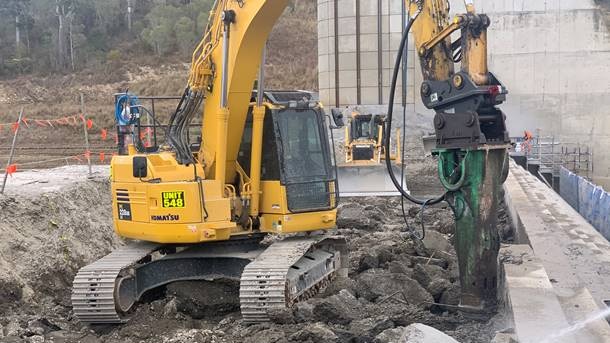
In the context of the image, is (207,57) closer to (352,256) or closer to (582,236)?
(352,256)

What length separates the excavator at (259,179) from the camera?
21.6 feet

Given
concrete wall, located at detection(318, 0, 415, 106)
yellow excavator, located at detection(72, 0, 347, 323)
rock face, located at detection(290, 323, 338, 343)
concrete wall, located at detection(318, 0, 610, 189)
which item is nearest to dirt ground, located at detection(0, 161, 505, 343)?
rock face, located at detection(290, 323, 338, 343)

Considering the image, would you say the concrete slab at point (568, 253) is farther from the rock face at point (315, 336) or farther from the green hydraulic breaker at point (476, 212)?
the rock face at point (315, 336)

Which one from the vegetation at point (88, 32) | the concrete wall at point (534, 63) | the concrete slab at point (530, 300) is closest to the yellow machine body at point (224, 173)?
the concrete slab at point (530, 300)

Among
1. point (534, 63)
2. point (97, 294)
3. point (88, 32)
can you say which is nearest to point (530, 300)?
point (97, 294)

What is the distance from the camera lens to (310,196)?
316 inches

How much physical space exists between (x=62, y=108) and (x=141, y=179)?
41.2m

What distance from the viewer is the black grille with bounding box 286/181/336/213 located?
7930 mm

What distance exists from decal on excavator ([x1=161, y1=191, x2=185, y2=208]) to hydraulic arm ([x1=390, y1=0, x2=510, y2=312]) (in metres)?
2.74

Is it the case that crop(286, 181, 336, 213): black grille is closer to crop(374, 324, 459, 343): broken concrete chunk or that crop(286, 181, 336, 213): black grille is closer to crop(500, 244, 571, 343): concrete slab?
crop(500, 244, 571, 343): concrete slab

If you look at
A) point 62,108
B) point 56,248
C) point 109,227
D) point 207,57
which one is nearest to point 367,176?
point 109,227

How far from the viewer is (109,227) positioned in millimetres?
12492

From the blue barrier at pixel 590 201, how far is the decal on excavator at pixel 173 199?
8.37 m

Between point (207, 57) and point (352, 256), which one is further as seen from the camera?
point (352, 256)
